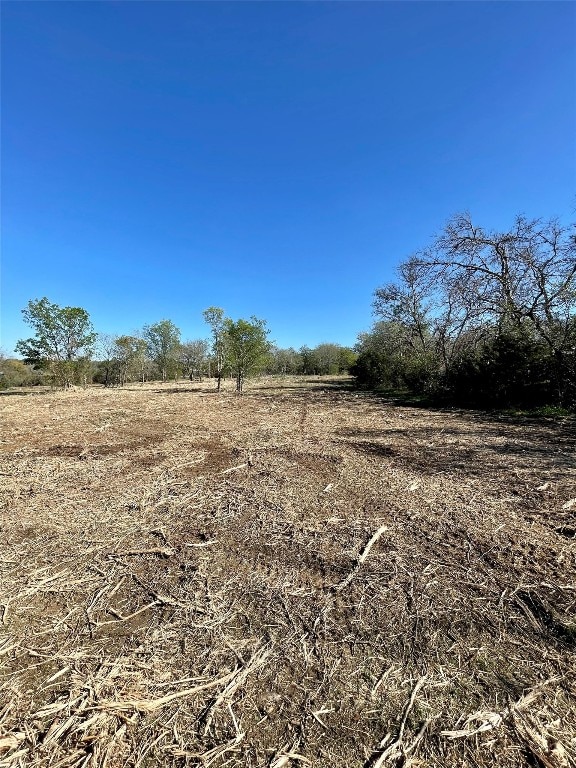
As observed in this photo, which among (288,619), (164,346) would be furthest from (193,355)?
(288,619)

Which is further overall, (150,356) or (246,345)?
(150,356)

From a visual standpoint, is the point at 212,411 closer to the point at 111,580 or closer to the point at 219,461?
the point at 219,461

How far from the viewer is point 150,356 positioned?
34.5m

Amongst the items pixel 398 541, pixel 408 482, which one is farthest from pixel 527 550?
pixel 408 482

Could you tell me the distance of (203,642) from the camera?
6.35ft

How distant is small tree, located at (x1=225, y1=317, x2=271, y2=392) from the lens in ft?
67.6

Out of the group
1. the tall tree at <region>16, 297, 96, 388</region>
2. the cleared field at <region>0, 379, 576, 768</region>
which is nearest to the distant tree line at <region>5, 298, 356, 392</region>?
the tall tree at <region>16, 297, 96, 388</region>

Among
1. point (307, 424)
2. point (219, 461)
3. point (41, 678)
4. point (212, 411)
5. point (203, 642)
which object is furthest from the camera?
point (212, 411)

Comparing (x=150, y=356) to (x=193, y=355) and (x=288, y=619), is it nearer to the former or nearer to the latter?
(x=193, y=355)

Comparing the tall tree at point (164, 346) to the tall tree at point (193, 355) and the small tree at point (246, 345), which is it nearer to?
the tall tree at point (193, 355)

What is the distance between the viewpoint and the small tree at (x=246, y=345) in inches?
811

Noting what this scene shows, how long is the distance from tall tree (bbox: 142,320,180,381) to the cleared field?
3085cm

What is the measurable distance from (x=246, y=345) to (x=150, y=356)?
715 inches

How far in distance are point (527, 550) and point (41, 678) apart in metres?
3.57
